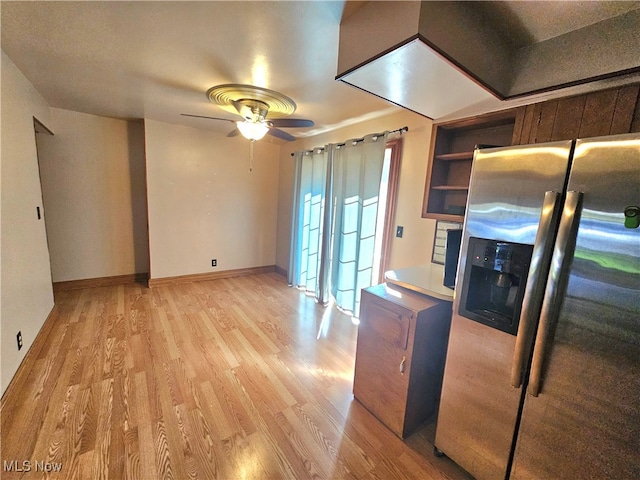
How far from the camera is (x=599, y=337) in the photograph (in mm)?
971

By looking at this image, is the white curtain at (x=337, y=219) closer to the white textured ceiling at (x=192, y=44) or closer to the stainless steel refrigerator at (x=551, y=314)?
the white textured ceiling at (x=192, y=44)

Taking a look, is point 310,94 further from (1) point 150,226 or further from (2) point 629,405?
(1) point 150,226

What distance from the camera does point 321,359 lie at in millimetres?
2387

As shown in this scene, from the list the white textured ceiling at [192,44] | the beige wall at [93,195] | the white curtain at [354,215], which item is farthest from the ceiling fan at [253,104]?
the beige wall at [93,195]

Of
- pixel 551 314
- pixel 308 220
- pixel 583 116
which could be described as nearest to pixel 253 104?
pixel 308 220

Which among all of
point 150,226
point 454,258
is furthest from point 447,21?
point 150,226

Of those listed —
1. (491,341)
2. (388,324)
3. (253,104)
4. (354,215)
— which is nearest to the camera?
(491,341)

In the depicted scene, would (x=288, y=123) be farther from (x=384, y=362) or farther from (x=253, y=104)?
(x=384, y=362)

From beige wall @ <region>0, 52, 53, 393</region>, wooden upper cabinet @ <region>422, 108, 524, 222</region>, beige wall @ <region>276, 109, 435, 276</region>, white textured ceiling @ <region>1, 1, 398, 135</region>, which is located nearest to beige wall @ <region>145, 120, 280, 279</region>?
white textured ceiling @ <region>1, 1, 398, 135</region>

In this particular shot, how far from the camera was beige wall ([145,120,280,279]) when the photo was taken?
3.75 meters

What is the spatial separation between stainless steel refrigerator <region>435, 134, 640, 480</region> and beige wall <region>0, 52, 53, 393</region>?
9.84ft

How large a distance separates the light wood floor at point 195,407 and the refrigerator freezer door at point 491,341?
0.27 metres

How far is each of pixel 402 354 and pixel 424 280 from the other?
20.9 inches

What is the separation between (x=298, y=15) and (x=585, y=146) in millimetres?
1450
